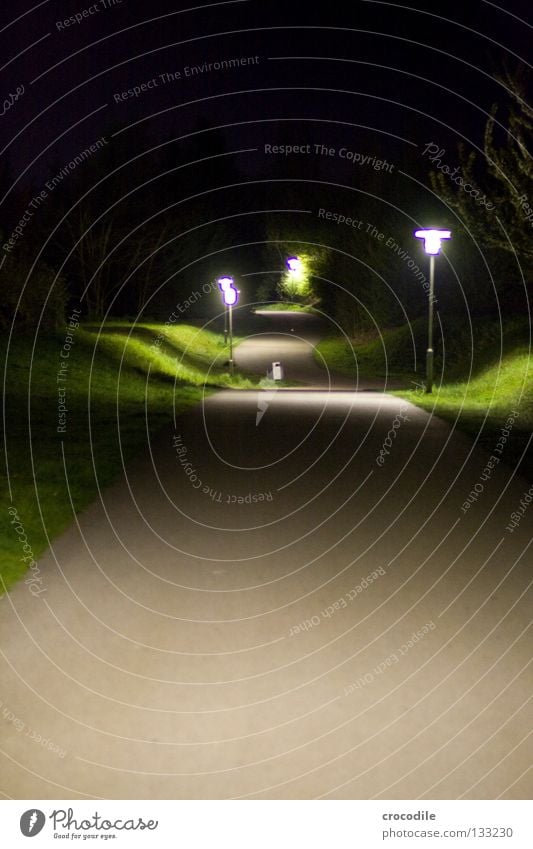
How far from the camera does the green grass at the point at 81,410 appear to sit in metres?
11.6

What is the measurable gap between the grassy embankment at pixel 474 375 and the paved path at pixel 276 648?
175 inches

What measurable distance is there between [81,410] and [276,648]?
59.0 feet

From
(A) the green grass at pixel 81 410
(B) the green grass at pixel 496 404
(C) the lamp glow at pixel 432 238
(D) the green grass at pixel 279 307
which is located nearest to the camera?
(A) the green grass at pixel 81 410

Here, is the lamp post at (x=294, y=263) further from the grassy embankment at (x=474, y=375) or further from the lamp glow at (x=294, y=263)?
the grassy embankment at (x=474, y=375)

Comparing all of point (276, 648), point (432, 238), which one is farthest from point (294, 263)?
point (276, 648)

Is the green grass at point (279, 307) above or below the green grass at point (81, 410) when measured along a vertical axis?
above

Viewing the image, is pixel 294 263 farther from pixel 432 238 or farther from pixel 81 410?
pixel 81 410

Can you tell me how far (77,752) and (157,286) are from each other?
59.8 meters

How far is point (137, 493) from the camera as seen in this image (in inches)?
498

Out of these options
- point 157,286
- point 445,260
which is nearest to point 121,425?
point 445,260

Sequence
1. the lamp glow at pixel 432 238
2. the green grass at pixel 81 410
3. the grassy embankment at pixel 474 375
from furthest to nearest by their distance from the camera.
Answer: the lamp glow at pixel 432 238, the grassy embankment at pixel 474 375, the green grass at pixel 81 410

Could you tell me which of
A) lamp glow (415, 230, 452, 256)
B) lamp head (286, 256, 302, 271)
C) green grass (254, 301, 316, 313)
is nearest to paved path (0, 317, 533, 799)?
lamp glow (415, 230, 452, 256)

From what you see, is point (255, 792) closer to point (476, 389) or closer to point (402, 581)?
point (402, 581)

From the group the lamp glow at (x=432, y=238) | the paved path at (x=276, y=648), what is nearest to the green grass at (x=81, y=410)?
the paved path at (x=276, y=648)
